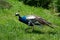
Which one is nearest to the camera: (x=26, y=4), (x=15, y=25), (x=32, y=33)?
(x=32, y=33)

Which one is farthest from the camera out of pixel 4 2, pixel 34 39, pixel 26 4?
pixel 26 4

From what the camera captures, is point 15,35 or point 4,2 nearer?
point 15,35

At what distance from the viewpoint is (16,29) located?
1082 cm

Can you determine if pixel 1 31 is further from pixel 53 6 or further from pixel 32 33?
pixel 53 6

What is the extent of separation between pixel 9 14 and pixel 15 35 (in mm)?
4385

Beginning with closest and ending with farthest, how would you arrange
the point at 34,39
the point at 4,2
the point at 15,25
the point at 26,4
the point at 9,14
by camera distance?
the point at 34,39 < the point at 15,25 < the point at 9,14 < the point at 4,2 < the point at 26,4

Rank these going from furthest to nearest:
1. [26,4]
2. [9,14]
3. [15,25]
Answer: [26,4] → [9,14] → [15,25]

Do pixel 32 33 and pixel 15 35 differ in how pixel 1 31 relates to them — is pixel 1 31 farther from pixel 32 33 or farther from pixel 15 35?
pixel 32 33

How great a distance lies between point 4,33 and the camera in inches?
380

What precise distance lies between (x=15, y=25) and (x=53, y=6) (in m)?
5.84

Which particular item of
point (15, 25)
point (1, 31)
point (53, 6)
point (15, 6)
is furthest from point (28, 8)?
point (1, 31)

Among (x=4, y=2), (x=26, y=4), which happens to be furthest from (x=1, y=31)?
(x=26, y=4)

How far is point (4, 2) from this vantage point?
15.0 meters

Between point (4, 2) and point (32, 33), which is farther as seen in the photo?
point (4, 2)
